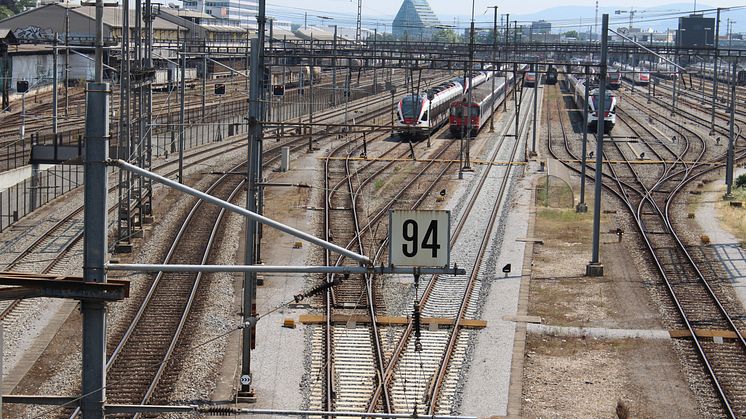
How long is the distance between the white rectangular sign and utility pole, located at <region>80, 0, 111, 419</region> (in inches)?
101

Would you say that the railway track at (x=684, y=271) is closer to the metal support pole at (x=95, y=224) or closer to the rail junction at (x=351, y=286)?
the rail junction at (x=351, y=286)

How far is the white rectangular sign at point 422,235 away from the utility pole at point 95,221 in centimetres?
255

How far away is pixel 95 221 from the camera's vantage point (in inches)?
336

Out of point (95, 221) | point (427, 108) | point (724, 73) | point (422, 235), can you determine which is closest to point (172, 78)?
point (427, 108)

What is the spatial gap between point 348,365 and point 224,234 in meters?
11.4

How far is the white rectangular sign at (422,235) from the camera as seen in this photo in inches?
383

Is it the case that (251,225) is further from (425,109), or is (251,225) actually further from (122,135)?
(425,109)

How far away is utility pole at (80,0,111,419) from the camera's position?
27.8ft

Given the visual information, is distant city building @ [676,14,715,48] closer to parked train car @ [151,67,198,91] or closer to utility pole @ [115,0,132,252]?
parked train car @ [151,67,198,91]

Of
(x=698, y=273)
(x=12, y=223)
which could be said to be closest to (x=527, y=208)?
(x=698, y=273)

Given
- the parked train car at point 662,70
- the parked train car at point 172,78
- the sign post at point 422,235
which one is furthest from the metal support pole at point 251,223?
the parked train car at point 172,78

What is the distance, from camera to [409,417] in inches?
382

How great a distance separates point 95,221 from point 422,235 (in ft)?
9.29

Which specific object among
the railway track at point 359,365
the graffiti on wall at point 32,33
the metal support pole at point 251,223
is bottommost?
the railway track at point 359,365
